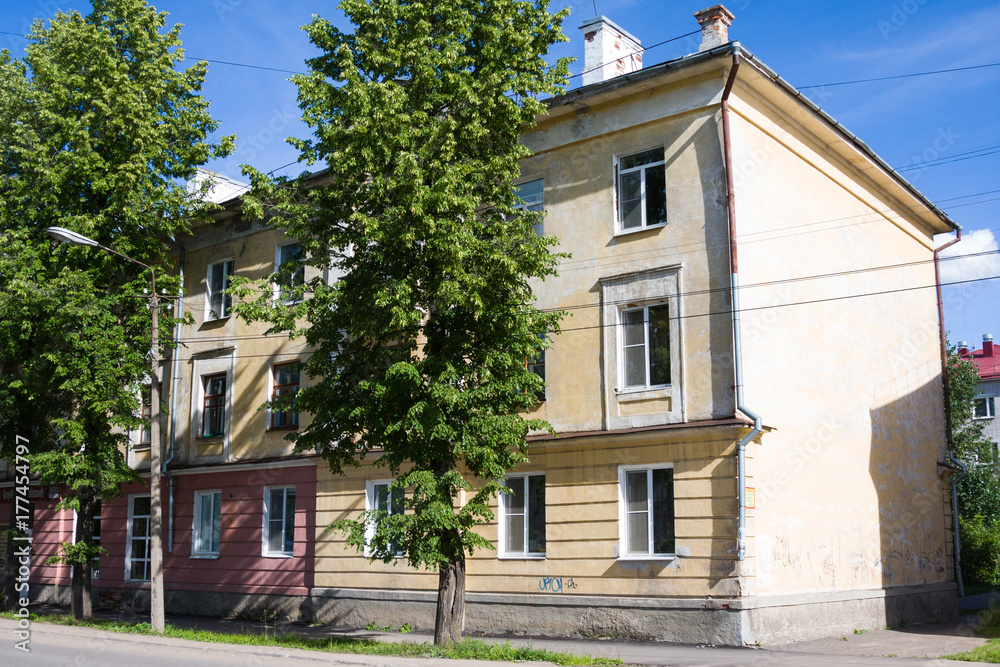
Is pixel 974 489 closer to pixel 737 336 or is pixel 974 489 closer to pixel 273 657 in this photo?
pixel 737 336

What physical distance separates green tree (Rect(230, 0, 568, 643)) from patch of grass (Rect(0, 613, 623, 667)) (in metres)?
0.57

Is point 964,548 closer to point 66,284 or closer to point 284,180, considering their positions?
point 284,180

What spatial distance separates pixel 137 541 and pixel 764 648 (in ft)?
59.5

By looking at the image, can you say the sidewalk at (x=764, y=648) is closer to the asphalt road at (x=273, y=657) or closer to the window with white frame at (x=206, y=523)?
the asphalt road at (x=273, y=657)

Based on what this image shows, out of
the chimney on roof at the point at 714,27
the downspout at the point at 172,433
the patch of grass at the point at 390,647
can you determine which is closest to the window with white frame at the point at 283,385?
the downspout at the point at 172,433

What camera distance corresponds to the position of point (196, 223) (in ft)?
81.7

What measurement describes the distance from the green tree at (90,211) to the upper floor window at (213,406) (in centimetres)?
287

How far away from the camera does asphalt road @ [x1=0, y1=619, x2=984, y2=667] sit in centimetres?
1247

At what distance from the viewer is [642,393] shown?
16062 mm

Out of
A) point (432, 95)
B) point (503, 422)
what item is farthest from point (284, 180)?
point (503, 422)

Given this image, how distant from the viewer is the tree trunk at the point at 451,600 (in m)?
13.4

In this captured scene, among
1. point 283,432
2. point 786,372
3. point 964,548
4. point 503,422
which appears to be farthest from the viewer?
point 964,548

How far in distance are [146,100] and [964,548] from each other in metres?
27.6

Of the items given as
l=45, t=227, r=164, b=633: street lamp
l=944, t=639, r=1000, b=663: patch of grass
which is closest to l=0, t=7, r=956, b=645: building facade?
l=944, t=639, r=1000, b=663: patch of grass
